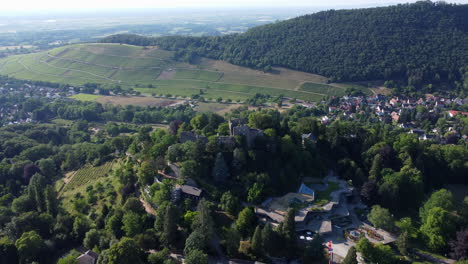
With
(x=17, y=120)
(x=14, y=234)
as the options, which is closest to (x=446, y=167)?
(x=14, y=234)

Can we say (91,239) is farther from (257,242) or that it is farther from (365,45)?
(365,45)

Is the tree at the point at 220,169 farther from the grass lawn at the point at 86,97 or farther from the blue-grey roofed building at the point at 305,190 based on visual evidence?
the grass lawn at the point at 86,97

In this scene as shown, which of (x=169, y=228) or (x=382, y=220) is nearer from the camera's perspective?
(x=169, y=228)

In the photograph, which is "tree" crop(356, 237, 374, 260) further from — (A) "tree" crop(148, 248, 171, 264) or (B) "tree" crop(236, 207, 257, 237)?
(A) "tree" crop(148, 248, 171, 264)

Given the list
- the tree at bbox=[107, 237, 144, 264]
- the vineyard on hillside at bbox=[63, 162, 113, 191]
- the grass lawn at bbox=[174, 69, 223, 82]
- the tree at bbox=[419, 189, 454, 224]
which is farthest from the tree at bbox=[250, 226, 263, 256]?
the grass lawn at bbox=[174, 69, 223, 82]

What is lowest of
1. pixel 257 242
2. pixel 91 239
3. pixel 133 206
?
pixel 91 239

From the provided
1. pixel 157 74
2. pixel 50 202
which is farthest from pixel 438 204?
pixel 157 74
